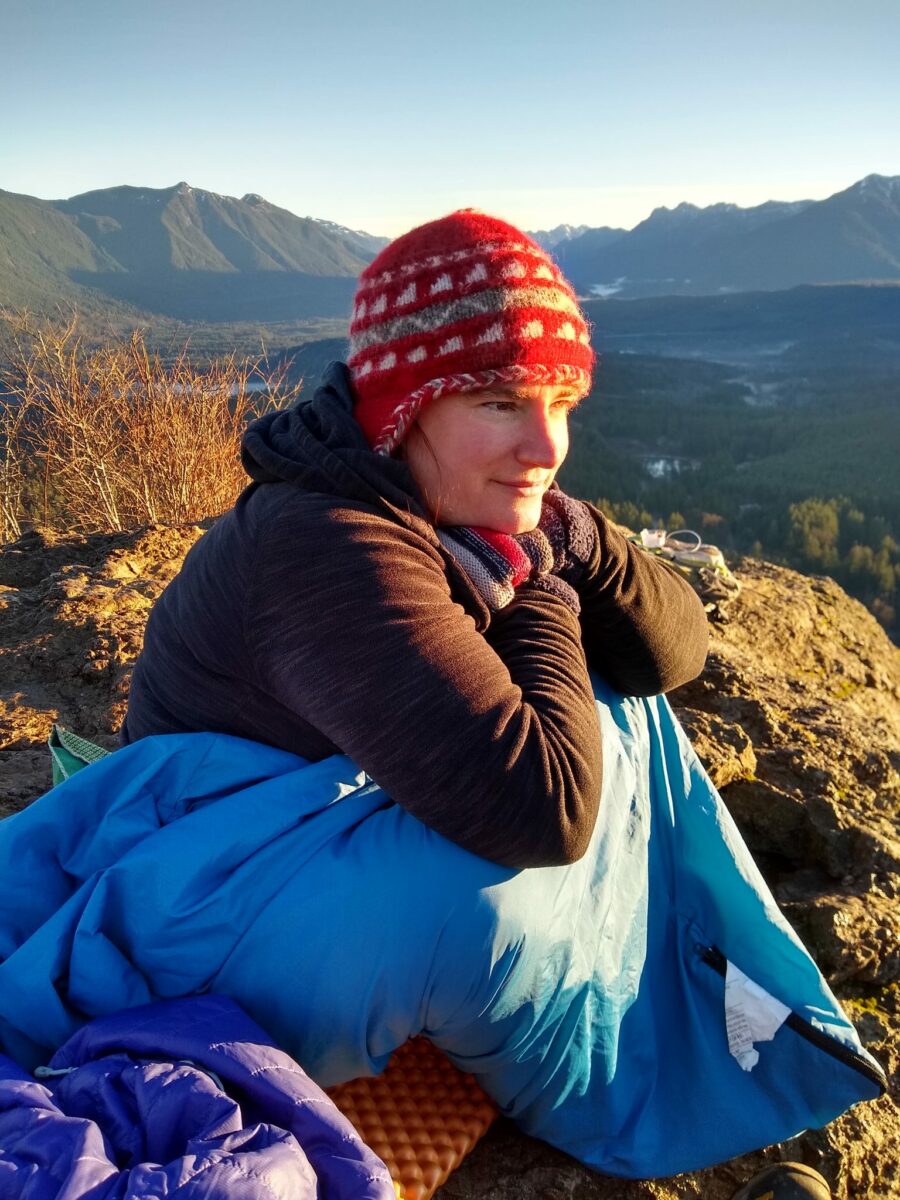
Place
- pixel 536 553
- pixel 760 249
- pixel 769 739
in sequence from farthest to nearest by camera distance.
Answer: pixel 760 249
pixel 769 739
pixel 536 553

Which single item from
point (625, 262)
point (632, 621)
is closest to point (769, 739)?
point (632, 621)

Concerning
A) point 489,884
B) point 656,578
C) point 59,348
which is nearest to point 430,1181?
A: point 489,884

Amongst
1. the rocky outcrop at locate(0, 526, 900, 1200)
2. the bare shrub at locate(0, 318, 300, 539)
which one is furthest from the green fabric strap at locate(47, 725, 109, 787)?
the bare shrub at locate(0, 318, 300, 539)

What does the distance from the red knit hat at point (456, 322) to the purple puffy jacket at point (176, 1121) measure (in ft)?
2.92

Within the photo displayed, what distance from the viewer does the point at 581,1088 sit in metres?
1.51

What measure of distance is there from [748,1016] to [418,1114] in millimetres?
585

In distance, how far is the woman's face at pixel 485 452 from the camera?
59.2 inches

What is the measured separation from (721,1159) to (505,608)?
3.31ft

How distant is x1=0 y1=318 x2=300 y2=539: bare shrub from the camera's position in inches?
266

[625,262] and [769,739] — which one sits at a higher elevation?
[625,262]

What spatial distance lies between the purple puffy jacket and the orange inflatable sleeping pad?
0.37m

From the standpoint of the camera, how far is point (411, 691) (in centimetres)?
122

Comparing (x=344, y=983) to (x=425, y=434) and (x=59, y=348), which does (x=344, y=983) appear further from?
(x=59, y=348)

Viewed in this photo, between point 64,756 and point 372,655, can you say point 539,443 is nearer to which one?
point 372,655
